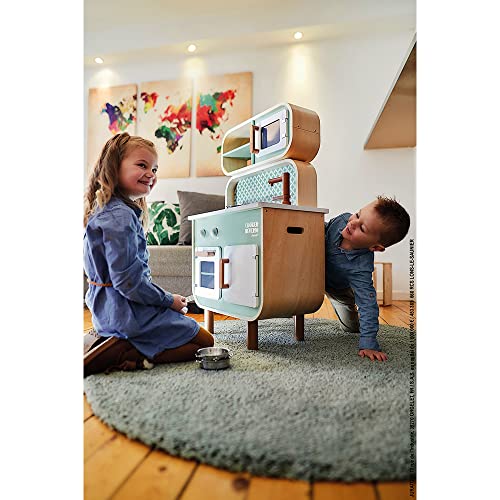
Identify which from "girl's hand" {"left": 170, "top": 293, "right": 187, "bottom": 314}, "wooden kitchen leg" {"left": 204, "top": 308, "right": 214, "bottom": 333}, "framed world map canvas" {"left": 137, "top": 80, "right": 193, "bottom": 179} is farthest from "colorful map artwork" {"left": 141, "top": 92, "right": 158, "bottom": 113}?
"wooden kitchen leg" {"left": 204, "top": 308, "right": 214, "bottom": 333}

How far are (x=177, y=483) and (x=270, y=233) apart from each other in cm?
60

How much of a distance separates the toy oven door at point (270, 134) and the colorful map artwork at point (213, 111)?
10cm

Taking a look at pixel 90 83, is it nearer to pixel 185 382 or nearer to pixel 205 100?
pixel 205 100

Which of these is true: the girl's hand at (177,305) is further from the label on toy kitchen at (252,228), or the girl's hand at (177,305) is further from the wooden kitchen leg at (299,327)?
the wooden kitchen leg at (299,327)

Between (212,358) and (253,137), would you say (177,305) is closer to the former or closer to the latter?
(212,358)

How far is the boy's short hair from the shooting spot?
631 mm

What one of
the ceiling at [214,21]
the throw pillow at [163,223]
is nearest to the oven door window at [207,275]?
the throw pillow at [163,223]

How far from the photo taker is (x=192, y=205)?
32.3 inches

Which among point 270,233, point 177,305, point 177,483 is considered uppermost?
point 270,233

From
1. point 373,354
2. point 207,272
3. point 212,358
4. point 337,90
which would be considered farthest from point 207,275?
point 337,90

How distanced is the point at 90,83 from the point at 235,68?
0.77 feet

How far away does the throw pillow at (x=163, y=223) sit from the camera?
2.43 ft
